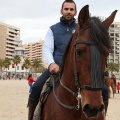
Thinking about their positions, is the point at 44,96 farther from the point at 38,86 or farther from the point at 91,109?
the point at 91,109

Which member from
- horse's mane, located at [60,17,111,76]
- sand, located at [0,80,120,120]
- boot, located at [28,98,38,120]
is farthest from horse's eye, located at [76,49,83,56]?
sand, located at [0,80,120,120]

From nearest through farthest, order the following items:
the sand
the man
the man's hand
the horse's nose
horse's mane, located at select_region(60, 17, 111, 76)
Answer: the horse's nose, horse's mane, located at select_region(60, 17, 111, 76), the man's hand, the man, the sand

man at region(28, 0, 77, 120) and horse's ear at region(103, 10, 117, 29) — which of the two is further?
man at region(28, 0, 77, 120)

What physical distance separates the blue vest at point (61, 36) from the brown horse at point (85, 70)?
28.9 inches

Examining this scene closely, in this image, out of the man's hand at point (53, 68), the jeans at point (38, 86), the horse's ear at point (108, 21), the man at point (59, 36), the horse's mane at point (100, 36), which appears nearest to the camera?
the horse's mane at point (100, 36)

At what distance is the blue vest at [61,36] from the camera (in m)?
4.96

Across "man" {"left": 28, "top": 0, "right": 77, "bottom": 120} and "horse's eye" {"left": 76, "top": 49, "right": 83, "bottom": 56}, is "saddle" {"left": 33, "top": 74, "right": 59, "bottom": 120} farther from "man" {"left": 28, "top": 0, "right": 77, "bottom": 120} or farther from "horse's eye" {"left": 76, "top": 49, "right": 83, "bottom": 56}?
"horse's eye" {"left": 76, "top": 49, "right": 83, "bottom": 56}

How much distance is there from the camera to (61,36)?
4.96m

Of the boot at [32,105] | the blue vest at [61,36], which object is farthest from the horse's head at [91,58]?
the boot at [32,105]

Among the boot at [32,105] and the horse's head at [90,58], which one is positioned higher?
the horse's head at [90,58]

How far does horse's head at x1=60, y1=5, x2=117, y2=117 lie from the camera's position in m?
3.30

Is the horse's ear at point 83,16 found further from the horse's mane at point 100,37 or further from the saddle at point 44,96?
the saddle at point 44,96

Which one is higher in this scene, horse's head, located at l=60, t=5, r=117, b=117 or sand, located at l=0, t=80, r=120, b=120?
horse's head, located at l=60, t=5, r=117, b=117

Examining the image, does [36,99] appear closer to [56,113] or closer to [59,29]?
[56,113]
